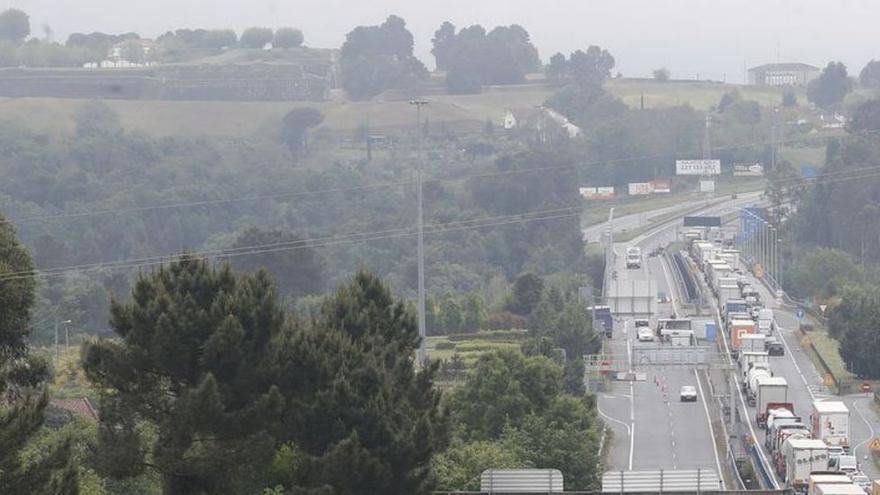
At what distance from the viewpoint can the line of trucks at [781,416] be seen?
133 feet

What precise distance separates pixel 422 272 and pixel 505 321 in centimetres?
3279

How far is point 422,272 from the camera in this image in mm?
43062

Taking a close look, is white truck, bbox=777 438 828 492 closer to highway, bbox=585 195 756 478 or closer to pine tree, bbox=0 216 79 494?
highway, bbox=585 195 756 478

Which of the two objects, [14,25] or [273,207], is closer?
[273,207]

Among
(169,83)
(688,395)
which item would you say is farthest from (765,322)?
(169,83)

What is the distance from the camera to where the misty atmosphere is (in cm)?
2795

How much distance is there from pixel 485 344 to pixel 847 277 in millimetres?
28664

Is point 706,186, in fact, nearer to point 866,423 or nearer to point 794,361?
point 794,361

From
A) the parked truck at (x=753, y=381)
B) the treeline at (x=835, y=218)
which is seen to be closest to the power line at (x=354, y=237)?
the treeline at (x=835, y=218)

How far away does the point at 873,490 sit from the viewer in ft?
117

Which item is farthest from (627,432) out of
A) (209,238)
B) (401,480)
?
(209,238)

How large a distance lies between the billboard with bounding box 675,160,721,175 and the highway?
59715 millimetres

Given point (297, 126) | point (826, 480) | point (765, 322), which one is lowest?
point (765, 322)

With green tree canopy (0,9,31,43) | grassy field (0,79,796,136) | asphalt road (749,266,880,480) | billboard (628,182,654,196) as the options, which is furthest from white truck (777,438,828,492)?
green tree canopy (0,9,31,43)
